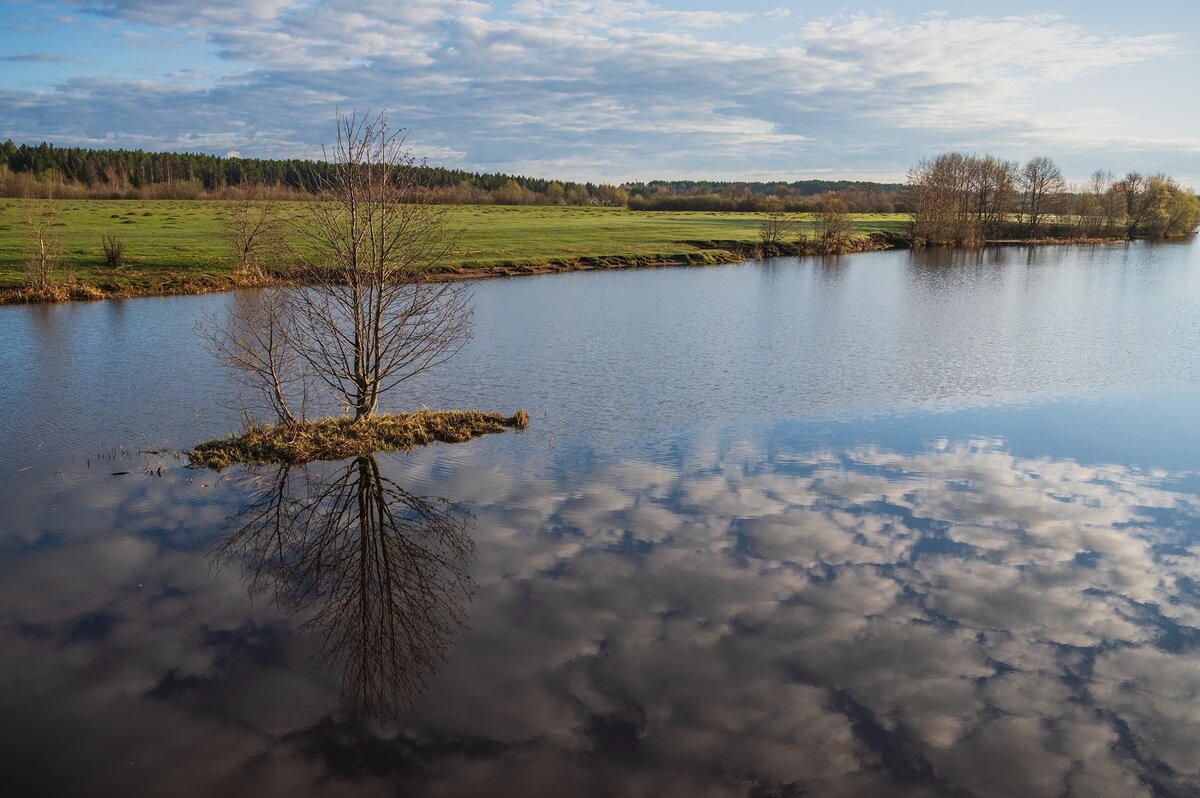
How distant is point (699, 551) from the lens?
13.1 m

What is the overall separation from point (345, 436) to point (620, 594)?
8.42m

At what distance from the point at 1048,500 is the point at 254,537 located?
13.5 meters

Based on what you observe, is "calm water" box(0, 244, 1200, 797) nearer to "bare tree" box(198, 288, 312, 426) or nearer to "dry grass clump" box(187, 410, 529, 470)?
"dry grass clump" box(187, 410, 529, 470)

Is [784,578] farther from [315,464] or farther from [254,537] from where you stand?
[315,464]

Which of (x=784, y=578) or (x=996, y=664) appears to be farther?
(x=784, y=578)

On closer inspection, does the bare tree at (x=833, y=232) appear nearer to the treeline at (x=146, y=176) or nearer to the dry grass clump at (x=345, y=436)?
the treeline at (x=146, y=176)

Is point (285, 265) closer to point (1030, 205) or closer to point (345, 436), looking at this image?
point (345, 436)

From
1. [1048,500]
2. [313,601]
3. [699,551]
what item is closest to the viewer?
[313,601]

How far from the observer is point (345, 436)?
17734 mm

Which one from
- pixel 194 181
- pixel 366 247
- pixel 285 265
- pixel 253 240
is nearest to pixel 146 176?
pixel 194 181

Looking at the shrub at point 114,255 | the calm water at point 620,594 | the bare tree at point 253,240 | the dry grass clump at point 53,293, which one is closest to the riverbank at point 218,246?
the dry grass clump at point 53,293

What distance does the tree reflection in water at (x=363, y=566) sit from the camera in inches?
395

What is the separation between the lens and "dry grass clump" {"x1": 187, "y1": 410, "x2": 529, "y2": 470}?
666 inches

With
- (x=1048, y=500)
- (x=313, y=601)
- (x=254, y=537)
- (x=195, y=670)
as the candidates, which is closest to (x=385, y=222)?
(x=254, y=537)
